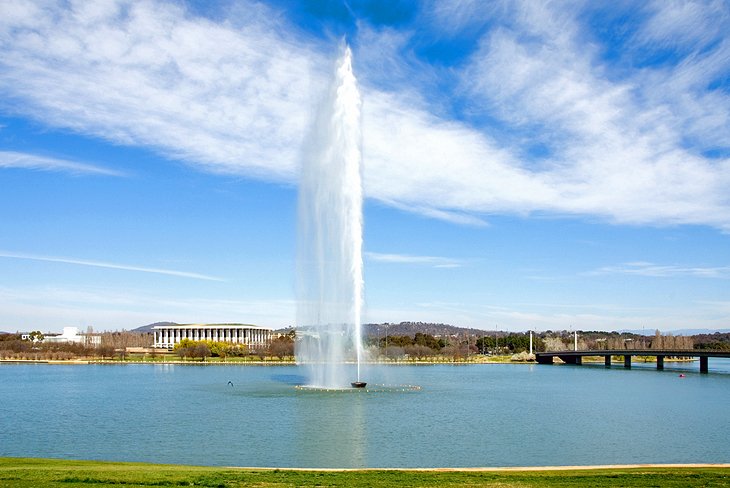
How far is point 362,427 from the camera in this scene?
42438 millimetres

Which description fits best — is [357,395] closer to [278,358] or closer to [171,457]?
[171,457]

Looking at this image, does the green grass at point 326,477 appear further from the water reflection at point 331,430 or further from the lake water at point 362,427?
the water reflection at point 331,430

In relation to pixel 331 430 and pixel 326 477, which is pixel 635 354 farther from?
pixel 326 477

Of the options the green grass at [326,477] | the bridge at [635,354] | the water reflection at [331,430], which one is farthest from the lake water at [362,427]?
the bridge at [635,354]

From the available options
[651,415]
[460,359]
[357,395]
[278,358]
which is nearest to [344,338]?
[357,395]

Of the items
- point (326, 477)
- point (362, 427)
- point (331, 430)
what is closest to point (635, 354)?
point (362, 427)

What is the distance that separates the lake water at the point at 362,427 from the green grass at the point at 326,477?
5.30 meters

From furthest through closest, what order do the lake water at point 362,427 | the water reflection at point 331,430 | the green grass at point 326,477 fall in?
the lake water at point 362,427, the water reflection at point 331,430, the green grass at point 326,477

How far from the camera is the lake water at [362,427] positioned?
1323 inches

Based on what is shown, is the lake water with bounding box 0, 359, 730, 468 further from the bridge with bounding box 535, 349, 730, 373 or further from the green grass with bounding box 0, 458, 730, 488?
the bridge with bounding box 535, 349, 730, 373

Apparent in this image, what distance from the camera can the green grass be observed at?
22.4 m

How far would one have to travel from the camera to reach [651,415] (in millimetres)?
53031

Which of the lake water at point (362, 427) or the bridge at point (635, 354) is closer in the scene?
the lake water at point (362, 427)

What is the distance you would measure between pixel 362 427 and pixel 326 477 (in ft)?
60.1
